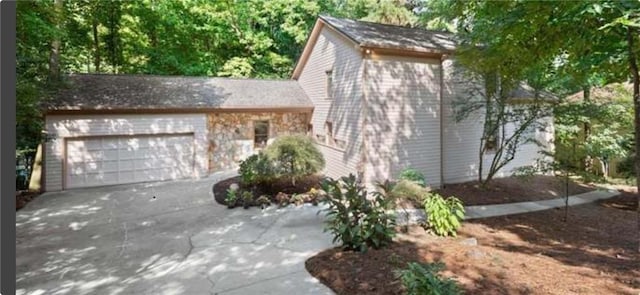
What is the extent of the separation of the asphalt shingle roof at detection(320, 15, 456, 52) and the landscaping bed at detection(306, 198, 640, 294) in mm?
5584

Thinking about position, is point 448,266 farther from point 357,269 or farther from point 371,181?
point 371,181

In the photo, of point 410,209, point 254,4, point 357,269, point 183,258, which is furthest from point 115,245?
point 254,4

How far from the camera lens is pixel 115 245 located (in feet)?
21.6

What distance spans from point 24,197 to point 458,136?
13.6m

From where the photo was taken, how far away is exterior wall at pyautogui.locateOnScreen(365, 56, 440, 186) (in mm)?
10773

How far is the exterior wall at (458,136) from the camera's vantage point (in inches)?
469

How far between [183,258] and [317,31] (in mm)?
10143

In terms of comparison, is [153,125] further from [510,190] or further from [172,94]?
[510,190]

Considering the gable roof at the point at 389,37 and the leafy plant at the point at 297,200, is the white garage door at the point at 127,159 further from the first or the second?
the gable roof at the point at 389,37

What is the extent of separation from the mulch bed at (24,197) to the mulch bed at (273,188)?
498cm

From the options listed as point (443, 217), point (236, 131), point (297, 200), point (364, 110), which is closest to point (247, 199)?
point (297, 200)

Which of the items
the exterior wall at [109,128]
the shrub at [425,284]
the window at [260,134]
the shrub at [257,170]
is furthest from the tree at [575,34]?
the exterior wall at [109,128]

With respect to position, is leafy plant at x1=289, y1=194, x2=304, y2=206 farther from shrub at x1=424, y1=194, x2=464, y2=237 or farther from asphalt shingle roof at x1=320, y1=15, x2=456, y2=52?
asphalt shingle roof at x1=320, y1=15, x2=456, y2=52

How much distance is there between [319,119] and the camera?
14102 mm
